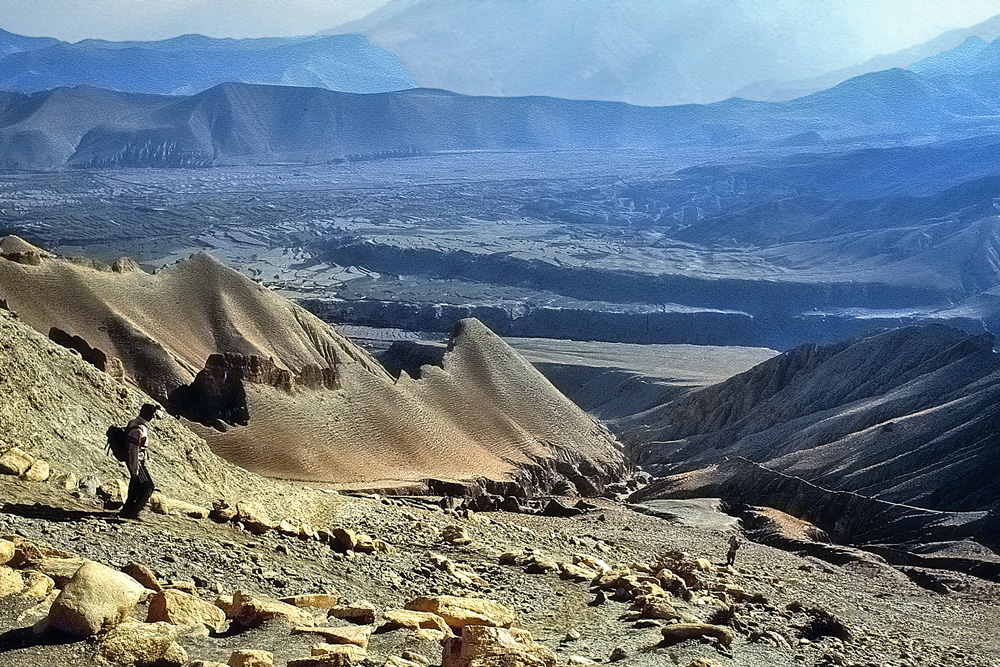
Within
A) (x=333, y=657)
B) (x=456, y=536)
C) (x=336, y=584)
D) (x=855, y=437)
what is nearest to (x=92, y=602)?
(x=333, y=657)

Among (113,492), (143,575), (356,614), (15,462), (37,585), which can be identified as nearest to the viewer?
(37,585)

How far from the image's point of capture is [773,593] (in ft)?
47.6

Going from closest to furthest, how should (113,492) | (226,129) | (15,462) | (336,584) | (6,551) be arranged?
(6,551) < (336,584) < (15,462) < (113,492) < (226,129)

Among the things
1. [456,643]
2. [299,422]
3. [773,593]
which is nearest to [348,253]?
[299,422]

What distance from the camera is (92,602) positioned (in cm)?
644

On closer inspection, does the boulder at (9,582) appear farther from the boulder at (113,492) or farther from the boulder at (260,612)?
the boulder at (113,492)

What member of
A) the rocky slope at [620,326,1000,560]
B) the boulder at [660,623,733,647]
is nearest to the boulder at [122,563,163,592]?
the boulder at [660,623,733,647]

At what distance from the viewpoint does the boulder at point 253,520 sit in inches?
411

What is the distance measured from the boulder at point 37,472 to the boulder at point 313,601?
10.6ft

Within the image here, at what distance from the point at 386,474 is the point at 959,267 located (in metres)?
81.9

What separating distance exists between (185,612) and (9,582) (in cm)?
106

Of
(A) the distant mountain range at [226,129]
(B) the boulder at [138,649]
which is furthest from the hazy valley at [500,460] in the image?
(A) the distant mountain range at [226,129]

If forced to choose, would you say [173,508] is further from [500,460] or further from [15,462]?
[500,460]

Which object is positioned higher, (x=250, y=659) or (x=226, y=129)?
(x=226, y=129)
